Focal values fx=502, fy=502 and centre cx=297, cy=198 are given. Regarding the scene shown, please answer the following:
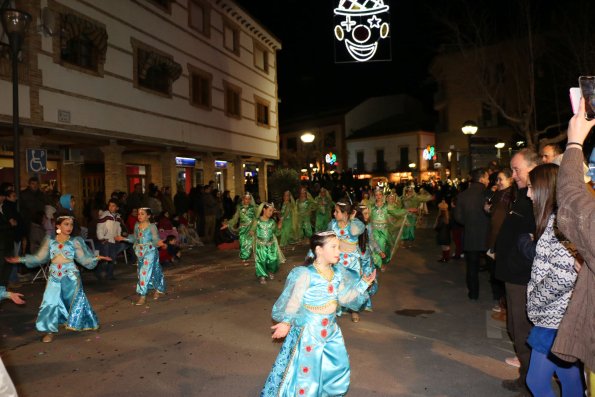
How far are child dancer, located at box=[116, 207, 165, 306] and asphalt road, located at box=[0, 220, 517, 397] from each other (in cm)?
34

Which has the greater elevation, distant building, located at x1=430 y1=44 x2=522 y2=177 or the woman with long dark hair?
distant building, located at x1=430 y1=44 x2=522 y2=177

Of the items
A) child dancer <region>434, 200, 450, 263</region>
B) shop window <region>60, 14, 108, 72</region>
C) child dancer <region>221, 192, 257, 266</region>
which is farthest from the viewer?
shop window <region>60, 14, 108, 72</region>

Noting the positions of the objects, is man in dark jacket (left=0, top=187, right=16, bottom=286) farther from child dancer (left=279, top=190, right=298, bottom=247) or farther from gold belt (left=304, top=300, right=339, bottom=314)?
child dancer (left=279, top=190, right=298, bottom=247)

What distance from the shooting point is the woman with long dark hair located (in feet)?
11.5

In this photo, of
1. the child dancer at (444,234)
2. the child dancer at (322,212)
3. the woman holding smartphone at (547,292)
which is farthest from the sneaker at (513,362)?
the child dancer at (322,212)

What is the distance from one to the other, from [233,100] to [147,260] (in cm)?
1717

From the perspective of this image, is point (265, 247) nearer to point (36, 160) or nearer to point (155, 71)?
point (36, 160)

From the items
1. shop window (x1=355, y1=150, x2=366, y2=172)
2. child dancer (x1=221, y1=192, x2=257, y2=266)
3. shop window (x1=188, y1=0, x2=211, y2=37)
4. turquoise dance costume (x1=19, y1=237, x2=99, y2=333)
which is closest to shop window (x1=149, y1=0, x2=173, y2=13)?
shop window (x1=188, y1=0, x2=211, y2=37)

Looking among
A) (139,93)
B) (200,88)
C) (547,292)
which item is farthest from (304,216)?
(547,292)

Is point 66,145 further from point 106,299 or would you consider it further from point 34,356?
point 34,356

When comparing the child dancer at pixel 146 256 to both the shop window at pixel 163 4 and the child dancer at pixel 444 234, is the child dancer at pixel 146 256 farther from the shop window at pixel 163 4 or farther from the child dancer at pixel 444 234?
the shop window at pixel 163 4

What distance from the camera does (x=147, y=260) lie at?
29.3 feet

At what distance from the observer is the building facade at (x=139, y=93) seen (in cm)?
1368

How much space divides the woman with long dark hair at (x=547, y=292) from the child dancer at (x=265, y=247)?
281 inches
